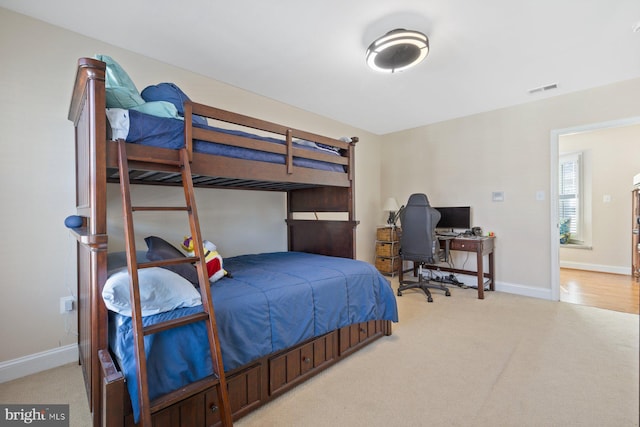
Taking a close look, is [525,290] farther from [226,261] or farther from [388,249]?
[226,261]

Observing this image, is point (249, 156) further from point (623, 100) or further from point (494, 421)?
point (623, 100)

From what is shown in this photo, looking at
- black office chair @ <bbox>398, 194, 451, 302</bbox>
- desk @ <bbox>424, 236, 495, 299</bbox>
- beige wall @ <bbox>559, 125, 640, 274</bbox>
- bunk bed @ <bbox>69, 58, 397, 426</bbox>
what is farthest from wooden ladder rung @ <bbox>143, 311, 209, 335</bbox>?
desk @ <bbox>424, 236, 495, 299</bbox>

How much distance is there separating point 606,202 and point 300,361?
204 centimetres

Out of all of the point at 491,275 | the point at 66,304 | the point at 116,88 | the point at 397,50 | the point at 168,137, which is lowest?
the point at 491,275

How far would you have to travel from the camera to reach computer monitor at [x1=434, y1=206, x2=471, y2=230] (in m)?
4.08

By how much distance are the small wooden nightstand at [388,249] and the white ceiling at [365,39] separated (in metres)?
1.99

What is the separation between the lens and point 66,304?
7.23 ft

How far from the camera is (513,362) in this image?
6.93 feet

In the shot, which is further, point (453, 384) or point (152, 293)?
point (453, 384)

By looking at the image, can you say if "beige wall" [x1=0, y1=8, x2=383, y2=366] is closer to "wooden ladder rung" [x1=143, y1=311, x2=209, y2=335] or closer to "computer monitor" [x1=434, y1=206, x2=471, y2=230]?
"wooden ladder rung" [x1=143, y1=311, x2=209, y2=335]

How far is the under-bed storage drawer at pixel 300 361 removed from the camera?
1.80 m

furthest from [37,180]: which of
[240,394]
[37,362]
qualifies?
[240,394]

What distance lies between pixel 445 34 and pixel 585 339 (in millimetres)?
2673

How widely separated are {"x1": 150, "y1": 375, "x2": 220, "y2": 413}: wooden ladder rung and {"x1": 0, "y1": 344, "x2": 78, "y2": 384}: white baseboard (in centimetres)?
154
